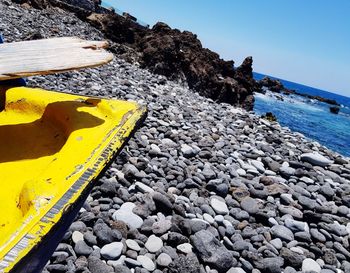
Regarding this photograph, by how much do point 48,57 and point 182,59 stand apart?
47.9ft

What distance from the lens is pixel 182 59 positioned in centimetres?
1611

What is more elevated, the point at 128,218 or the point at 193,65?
the point at 193,65

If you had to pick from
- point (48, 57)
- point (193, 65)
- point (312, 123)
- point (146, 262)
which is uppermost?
point (48, 57)

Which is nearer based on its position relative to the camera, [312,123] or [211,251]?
[211,251]

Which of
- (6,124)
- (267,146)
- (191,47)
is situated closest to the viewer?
(6,124)

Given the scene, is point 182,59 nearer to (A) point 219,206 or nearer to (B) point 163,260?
(A) point 219,206

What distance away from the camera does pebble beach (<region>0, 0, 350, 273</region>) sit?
2.37 meters

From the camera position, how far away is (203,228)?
2.80m

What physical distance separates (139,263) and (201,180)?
1.63m

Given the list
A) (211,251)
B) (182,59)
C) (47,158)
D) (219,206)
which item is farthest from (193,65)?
(47,158)

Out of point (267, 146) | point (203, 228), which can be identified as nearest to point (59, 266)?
point (203, 228)

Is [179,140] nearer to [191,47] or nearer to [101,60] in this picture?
[101,60]

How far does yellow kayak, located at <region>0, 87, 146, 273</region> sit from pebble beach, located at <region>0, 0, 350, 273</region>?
835mm

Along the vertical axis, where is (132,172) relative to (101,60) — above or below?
below
